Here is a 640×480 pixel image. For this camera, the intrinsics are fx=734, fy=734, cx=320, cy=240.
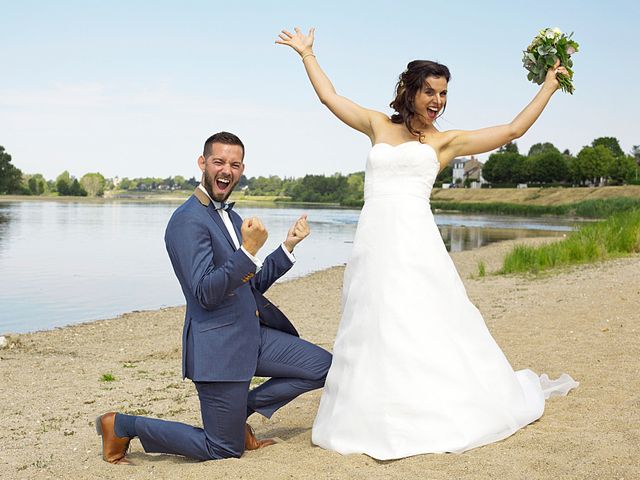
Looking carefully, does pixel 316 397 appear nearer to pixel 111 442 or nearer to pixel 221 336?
pixel 111 442

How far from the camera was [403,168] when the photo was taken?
4531 mm

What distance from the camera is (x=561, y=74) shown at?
191 inches

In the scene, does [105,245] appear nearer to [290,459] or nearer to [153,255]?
[153,255]

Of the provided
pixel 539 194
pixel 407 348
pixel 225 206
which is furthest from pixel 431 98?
pixel 539 194

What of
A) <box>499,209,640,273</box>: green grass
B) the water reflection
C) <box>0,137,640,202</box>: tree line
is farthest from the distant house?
<box>499,209,640,273</box>: green grass

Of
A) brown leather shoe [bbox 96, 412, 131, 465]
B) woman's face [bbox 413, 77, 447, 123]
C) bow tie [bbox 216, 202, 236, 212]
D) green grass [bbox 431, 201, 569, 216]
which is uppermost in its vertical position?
woman's face [bbox 413, 77, 447, 123]

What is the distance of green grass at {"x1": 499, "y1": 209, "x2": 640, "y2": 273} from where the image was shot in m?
17.2

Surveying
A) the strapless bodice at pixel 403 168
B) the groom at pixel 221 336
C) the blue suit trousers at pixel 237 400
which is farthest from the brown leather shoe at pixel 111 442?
the strapless bodice at pixel 403 168

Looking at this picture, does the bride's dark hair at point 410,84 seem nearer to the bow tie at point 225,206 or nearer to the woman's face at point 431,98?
the woman's face at point 431,98

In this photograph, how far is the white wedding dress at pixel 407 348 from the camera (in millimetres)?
4238

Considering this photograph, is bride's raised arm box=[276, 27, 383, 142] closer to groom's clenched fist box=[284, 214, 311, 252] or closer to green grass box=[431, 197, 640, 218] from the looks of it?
groom's clenched fist box=[284, 214, 311, 252]

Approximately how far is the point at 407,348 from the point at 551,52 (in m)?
2.21

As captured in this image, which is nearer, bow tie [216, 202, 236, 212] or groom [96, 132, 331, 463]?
groom [96, 132, 331, 463]

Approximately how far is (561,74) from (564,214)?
70133 mm
